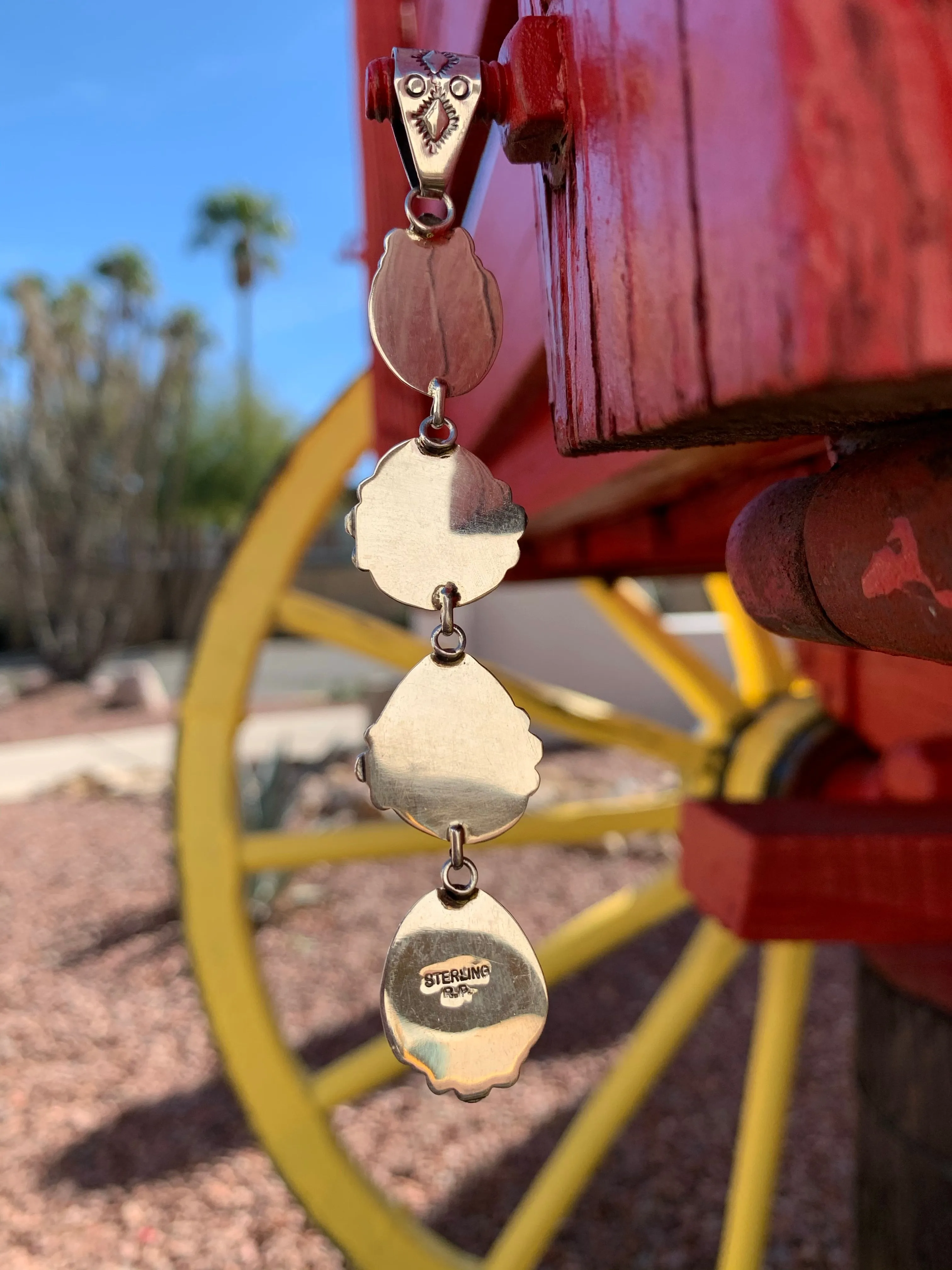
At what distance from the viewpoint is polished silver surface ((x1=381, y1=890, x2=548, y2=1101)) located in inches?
14.7

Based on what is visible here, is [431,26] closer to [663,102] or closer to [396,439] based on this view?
[396,439]

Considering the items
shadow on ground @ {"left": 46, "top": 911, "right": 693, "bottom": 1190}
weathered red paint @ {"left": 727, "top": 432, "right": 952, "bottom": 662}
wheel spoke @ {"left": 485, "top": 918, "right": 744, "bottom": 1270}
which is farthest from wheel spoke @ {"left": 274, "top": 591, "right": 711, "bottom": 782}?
weathered red paint @ {"left": 727, "top": 432, "right": 952, "bottom": 662}

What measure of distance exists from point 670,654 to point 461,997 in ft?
6.24

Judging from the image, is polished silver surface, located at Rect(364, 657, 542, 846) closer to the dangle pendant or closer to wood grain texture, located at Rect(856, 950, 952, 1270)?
the dangle pendant

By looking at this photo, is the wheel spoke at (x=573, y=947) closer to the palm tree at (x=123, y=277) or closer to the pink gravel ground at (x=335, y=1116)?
the pink gravel ground at (x=335, y=1116)

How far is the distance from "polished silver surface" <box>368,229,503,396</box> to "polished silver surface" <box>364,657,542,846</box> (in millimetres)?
116

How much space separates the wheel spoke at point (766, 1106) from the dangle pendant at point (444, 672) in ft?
3.00

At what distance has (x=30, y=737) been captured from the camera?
6.67 metres

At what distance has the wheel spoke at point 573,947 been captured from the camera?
1378 mm

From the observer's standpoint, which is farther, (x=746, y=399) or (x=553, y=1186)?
(x=553, y=1186)

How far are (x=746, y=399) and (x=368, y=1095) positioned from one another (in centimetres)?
241

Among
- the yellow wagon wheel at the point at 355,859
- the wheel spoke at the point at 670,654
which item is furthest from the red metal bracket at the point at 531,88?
the wheel spoke at the point at 670,654

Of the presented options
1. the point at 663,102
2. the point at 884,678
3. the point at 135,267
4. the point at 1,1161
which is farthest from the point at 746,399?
the point at 135,267

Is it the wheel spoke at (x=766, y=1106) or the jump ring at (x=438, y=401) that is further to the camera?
the wheel spoke at (x=766, y=1106)
